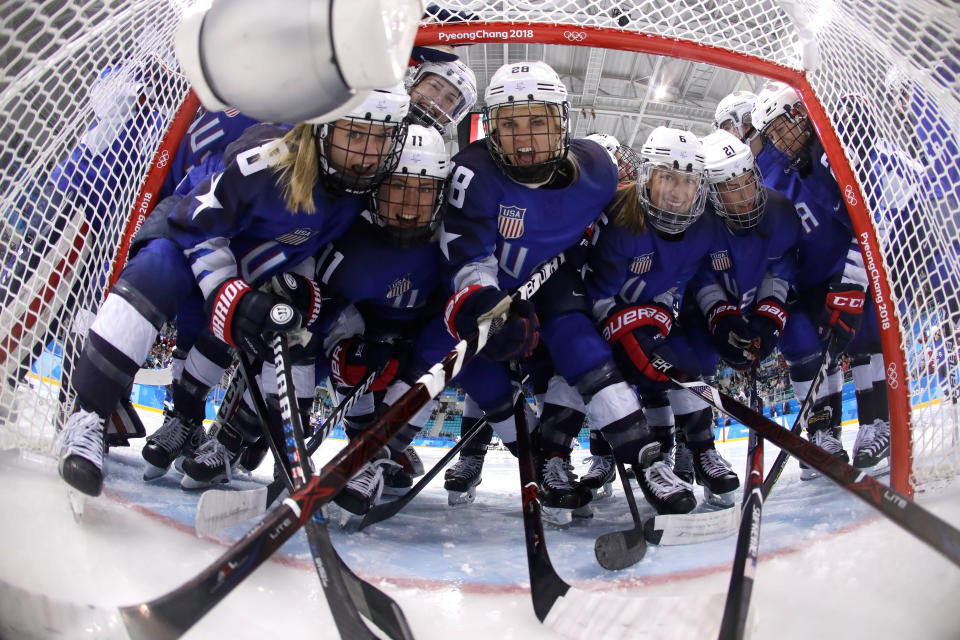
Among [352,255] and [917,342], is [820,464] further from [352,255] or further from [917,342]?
[352,255]

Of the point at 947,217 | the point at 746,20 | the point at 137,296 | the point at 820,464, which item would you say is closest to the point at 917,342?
the point at 947,217

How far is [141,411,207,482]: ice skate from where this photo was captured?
6.95 feet

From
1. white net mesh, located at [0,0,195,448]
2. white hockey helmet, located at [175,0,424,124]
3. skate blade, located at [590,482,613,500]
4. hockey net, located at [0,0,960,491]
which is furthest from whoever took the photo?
skate blade, located at [590,482,613,500]

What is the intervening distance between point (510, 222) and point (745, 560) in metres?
1.11

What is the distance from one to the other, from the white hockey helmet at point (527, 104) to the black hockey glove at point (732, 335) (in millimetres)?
904

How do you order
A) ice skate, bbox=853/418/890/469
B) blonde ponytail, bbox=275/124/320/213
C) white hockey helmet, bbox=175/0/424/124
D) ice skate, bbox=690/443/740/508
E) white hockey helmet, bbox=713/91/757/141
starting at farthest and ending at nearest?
white hockey helmet, bbox=713/91/757/141, ice skate, bbox=853/418/890/469, ice skate, bbox=690/443/740/508, blonde ponytail, bbox=275/124/320/213, white hockey helmet, bbox=175/0/424/124

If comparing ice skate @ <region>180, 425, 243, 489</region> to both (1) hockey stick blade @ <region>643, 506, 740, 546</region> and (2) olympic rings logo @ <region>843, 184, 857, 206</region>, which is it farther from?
(2) olympic rings logo @ <region>843, 184, 857, 206</region>

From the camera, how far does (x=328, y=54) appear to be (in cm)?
67

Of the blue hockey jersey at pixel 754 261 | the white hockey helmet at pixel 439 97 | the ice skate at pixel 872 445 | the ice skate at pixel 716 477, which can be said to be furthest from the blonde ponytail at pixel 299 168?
the ice skate at pixel 872 445

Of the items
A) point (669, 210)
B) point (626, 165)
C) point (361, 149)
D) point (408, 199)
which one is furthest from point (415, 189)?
point (626, 165)

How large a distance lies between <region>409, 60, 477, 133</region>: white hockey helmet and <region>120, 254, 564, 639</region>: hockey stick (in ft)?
3.27

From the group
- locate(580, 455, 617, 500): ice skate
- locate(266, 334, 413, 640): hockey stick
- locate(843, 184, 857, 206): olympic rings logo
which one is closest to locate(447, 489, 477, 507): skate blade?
locate(580, 455, 617, 500): ice skate

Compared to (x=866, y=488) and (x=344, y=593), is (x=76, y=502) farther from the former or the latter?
(x=866, y=488)

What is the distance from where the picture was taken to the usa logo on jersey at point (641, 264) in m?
2.11
